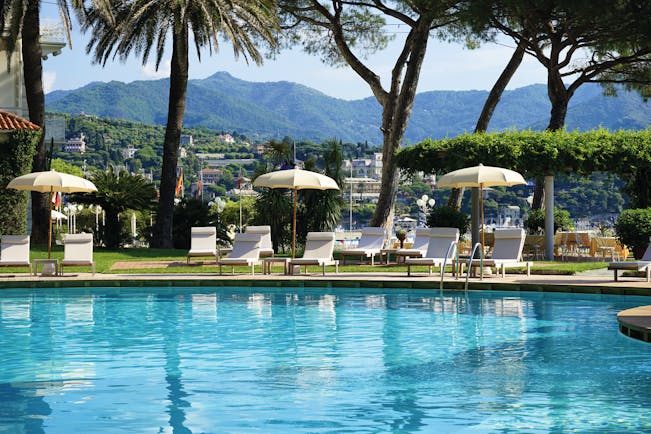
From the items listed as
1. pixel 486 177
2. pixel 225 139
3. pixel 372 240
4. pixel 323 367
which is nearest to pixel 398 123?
pixel 372 240

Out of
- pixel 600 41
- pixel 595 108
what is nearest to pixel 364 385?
pixel 600 41

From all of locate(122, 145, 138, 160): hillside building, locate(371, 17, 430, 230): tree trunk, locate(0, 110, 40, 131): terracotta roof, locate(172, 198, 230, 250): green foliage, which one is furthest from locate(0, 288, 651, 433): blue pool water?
locate(122, 145, 138, 160): hillside building

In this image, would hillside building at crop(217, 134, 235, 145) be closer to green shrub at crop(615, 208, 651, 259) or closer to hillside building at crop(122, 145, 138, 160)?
hillside building at crop(122, 145, 138, 160)

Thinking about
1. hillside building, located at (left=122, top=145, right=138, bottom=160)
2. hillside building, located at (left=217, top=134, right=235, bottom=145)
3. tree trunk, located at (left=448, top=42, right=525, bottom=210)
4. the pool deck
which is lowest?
the pool deck

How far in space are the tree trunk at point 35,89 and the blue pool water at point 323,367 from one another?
11.1 metres

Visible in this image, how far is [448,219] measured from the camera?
942 inches

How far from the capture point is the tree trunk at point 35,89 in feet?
82.7

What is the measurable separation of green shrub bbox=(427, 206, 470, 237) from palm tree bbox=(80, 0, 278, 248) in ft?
25.4

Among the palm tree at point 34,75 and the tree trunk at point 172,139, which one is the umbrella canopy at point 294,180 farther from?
the palm tree at point 34,75

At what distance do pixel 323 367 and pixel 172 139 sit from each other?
61.0 ft

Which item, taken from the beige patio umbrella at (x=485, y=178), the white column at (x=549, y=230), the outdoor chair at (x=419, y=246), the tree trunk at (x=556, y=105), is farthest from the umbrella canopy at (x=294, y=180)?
the tree trunk at (x=556, y=105)

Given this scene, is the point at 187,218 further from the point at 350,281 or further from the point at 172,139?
the point at 350,281

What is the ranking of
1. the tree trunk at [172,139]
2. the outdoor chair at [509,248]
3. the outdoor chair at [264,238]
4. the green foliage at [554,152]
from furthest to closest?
the tree trunk at [172,139], the green foliage at [554,152], the outdoor chair at [264,238], the outdoor chair at [509,248]

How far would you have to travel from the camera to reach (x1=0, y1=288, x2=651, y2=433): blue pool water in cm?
711
